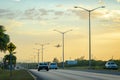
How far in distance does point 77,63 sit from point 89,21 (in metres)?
104

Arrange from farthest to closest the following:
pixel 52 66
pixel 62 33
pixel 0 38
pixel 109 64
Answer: pixel 62 33
pixel 52 66
pixel 109 64
pixel 0 38

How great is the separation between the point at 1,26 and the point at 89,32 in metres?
17.8

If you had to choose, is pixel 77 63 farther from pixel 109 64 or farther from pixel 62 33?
pixel 109 64

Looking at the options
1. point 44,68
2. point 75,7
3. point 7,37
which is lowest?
point 44,68

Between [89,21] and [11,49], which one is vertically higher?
[89,21]

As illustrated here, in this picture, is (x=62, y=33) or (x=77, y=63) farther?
(x=77, y=63)

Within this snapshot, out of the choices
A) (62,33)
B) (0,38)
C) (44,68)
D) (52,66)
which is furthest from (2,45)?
(62,33)

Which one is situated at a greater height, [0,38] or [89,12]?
[89,12]

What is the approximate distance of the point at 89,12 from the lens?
283 ft

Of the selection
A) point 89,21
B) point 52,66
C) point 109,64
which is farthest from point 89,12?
point 52,66

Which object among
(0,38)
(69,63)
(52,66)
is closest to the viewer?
(0,38)

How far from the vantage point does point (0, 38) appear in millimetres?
78188

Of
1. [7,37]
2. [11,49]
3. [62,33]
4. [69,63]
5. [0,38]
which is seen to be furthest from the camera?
[69,63]

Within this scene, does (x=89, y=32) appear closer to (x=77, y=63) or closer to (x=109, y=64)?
(x=109, y=64)
